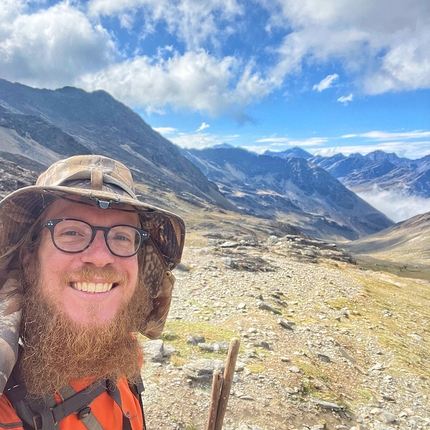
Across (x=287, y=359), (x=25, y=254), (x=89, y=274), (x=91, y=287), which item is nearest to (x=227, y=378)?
(x=91, y=287)

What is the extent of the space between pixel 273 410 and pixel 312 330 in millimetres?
6030

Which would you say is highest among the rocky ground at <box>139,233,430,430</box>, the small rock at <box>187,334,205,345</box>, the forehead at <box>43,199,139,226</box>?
the forehead at <box>43,199,139,226</box>

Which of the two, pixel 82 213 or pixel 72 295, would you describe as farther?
pixel 82 213

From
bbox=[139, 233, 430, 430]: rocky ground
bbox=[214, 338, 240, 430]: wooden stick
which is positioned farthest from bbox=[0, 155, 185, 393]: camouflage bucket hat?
bbox=[139, 233, 430, 430]: rocky ground

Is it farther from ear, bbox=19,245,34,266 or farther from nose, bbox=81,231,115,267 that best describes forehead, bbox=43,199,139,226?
ear, bbox=19,245,34,266

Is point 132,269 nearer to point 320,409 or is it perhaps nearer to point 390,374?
point 320,409

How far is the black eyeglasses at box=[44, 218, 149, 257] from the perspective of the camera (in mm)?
2785

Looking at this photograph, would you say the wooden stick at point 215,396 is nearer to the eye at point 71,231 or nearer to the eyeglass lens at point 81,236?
the eyeglass lens at point 81,236

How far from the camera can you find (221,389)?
183 inches

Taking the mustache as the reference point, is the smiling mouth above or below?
below

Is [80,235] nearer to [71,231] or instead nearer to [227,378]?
[71,231]

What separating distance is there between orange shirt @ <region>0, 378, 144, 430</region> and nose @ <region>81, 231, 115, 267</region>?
3.46 feet

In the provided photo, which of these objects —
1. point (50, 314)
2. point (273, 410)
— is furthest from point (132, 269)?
point (273, 410)

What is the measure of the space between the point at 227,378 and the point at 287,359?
5.50 meters
